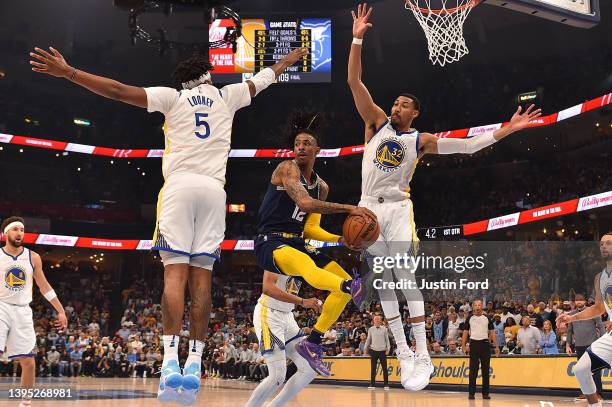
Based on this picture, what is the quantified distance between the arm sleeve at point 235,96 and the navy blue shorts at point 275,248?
1386 millimetres

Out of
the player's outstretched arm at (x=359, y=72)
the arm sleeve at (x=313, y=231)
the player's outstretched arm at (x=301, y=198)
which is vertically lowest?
the arm sleeve at (x=313, y=231)

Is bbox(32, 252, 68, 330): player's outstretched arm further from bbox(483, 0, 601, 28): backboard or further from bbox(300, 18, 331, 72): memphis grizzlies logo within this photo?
bbox(300, 18, 331, 72): memphis grizzlies logo

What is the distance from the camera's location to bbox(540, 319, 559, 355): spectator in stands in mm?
14234

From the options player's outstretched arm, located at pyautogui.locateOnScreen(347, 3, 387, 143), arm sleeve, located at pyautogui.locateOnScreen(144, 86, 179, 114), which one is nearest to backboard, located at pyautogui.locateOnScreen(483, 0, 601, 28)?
player's outstretched arm, located at pyautogui.locateOnScreen(347, 3, 387, 143)

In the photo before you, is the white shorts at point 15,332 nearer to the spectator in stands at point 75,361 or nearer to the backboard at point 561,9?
the backboard at point 561,9

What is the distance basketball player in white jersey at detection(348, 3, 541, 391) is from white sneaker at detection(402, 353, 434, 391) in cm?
13

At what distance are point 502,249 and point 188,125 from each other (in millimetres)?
19189

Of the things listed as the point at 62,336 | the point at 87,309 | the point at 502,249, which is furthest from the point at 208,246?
the point at 87,309

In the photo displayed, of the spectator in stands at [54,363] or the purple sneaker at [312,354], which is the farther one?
the spectator in stands at [54,363]

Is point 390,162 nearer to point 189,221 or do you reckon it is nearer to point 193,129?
point 193,129

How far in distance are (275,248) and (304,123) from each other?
4.53 feet

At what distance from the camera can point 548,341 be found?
1429cm

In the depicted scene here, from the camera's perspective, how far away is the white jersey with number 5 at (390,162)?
684cm

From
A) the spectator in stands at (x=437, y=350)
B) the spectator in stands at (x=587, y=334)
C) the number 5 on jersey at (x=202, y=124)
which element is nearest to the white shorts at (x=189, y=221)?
the number 5 on jersey at (x=202, y=124)
